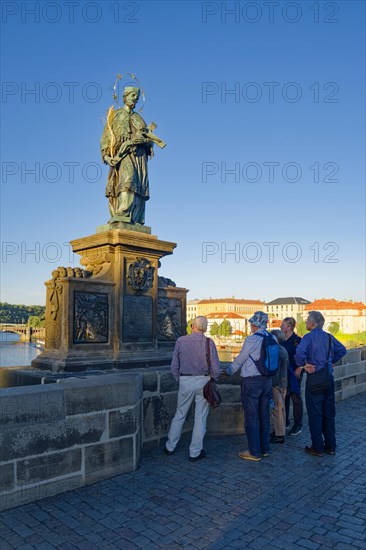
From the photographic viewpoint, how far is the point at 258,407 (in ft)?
17.5

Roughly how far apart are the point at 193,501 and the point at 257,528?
26.1 inches

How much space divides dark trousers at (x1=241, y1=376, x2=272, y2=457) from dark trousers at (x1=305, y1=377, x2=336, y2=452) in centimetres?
60

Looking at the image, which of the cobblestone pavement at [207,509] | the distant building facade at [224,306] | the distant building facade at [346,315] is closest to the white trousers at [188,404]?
the cobblestone pavement at [207,509]

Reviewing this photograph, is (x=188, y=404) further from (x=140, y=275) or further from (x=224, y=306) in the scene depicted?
(x=224, y=306)

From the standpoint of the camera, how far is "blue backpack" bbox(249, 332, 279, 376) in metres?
5.23

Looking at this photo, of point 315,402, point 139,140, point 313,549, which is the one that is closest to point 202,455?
point 315,402

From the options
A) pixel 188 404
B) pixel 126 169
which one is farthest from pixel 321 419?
pixel 126 169

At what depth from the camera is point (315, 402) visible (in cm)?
558

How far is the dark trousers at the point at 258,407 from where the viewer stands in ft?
17.0

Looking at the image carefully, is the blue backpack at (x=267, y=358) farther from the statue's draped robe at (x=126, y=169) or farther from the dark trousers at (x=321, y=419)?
the statue's draped robe at (x=126, y=169)

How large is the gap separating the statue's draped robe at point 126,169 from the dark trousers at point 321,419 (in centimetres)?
376

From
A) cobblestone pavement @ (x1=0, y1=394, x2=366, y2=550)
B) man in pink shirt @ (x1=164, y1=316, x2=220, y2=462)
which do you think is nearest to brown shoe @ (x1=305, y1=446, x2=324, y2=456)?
cobblestone pavement @ (x1=0, y1=394, x2=366, y2=550)

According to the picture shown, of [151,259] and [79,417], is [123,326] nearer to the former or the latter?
[151,259]

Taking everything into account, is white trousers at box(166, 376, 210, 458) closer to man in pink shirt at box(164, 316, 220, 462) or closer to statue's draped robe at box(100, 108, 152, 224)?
man in pink shirt at box(164, 316, 220, 462)
